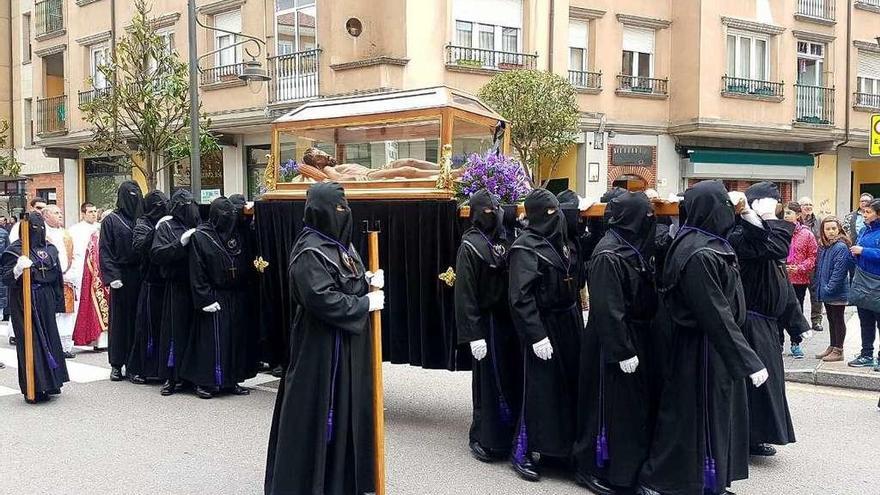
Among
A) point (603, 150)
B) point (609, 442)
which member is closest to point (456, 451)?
point (609, 442)

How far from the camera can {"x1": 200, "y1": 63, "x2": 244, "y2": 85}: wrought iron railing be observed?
20.0 metres

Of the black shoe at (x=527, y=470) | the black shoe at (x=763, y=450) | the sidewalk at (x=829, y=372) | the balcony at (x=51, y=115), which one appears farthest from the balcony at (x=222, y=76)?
the black shoe at (x=763, y=450)

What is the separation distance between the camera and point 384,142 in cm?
793

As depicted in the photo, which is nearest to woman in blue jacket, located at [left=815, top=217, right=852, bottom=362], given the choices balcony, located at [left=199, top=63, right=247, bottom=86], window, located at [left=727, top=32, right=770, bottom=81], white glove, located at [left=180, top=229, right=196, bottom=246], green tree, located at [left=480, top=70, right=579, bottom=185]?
white glove, located at [left=180, top=229, right=196, bottom=246]

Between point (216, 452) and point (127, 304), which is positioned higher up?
point (127, 304)

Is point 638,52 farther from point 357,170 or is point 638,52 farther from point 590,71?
point 357,170

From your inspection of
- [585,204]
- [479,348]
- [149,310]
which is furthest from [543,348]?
[149,310]

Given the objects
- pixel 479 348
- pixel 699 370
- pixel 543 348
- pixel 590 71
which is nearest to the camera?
pixel 699 370

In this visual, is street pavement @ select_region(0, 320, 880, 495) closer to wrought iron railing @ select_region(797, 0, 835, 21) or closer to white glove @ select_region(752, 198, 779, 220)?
white glove @ select_region(752, 198, 779, 220)

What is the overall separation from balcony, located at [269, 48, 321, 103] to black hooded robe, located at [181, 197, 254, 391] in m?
10.6

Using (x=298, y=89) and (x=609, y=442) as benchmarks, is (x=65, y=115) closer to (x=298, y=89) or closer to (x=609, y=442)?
(x=298, y=89)

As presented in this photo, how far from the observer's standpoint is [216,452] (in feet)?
20.7

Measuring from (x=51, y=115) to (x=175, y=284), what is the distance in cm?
2086

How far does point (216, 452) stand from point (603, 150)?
51.6 feet
